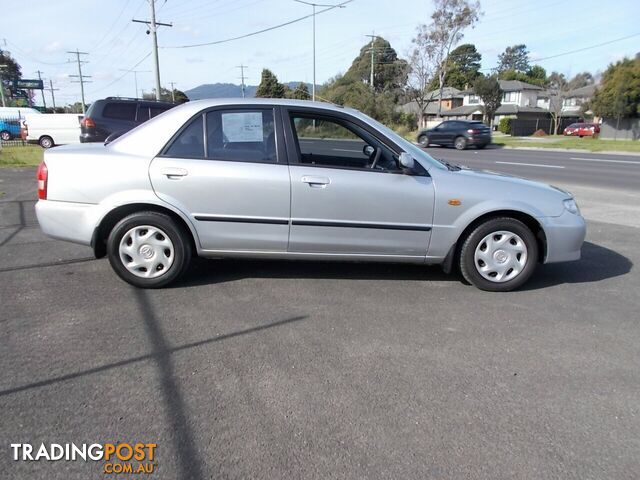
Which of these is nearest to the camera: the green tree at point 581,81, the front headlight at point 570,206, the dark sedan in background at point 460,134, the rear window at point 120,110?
the front headlight at point 570,206

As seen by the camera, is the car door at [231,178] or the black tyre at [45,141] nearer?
the car door at [231,178]

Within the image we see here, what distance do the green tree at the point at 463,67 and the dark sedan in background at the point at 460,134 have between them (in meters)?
63.8

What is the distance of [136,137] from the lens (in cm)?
416

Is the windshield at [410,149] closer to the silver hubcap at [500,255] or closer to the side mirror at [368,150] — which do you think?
the side mirror at [368,150]

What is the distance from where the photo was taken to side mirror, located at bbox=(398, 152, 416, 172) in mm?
4047

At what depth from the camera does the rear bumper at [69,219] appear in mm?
4098

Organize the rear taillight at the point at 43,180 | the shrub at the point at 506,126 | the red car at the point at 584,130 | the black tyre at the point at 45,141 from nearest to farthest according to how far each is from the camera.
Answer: the rear taillight at the point at 43,180 → the black tyre at the point at 45,141 → the red car at the point at 584,130 → the shrub at the point at 506,126

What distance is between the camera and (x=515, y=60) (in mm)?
113188

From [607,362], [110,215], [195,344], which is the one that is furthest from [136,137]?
[607,362]

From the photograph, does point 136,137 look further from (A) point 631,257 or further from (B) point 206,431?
(A) point 631,257

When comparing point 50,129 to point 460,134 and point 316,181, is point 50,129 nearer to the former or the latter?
point 460,134

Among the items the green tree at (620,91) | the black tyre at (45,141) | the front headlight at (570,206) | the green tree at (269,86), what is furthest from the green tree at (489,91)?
the front headlight at (570,206)

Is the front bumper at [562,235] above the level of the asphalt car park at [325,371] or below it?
above

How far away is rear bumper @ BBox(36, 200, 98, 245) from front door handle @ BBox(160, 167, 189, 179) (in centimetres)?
69
